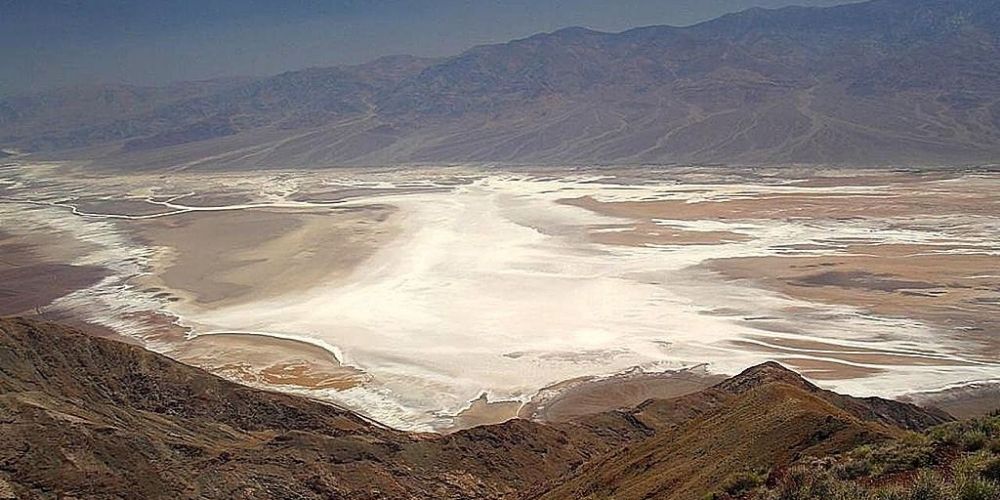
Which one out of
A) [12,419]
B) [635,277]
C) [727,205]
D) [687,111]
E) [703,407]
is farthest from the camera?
[687,111]

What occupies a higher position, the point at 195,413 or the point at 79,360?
the point at 79,360

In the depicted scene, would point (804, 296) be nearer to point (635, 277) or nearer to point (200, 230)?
point (635, 277)

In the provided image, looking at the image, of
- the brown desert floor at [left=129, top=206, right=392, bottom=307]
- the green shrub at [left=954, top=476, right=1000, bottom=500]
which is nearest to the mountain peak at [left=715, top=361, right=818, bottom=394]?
the green shrub at [left=954, top=476, right=1000, bottom=500]

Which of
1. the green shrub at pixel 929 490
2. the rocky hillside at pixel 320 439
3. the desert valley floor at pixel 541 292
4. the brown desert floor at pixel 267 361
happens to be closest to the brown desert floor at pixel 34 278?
the desert valley floor at pixel 541 292

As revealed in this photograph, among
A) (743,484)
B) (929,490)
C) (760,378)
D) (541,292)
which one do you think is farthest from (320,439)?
(541,292)

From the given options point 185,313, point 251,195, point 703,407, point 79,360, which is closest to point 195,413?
point 79,360

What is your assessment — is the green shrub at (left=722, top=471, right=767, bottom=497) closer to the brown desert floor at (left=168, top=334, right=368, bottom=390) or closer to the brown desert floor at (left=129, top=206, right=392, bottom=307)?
the brown desert floor at (left=168, top=334, right=368, bottom=390)

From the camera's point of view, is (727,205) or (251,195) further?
(251,195)

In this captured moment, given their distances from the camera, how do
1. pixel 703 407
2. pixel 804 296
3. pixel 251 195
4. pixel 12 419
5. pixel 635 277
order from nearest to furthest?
pixel 12 419, pixel 703 407, pixel 804 296, pixel 635 277, pixel 251 195
